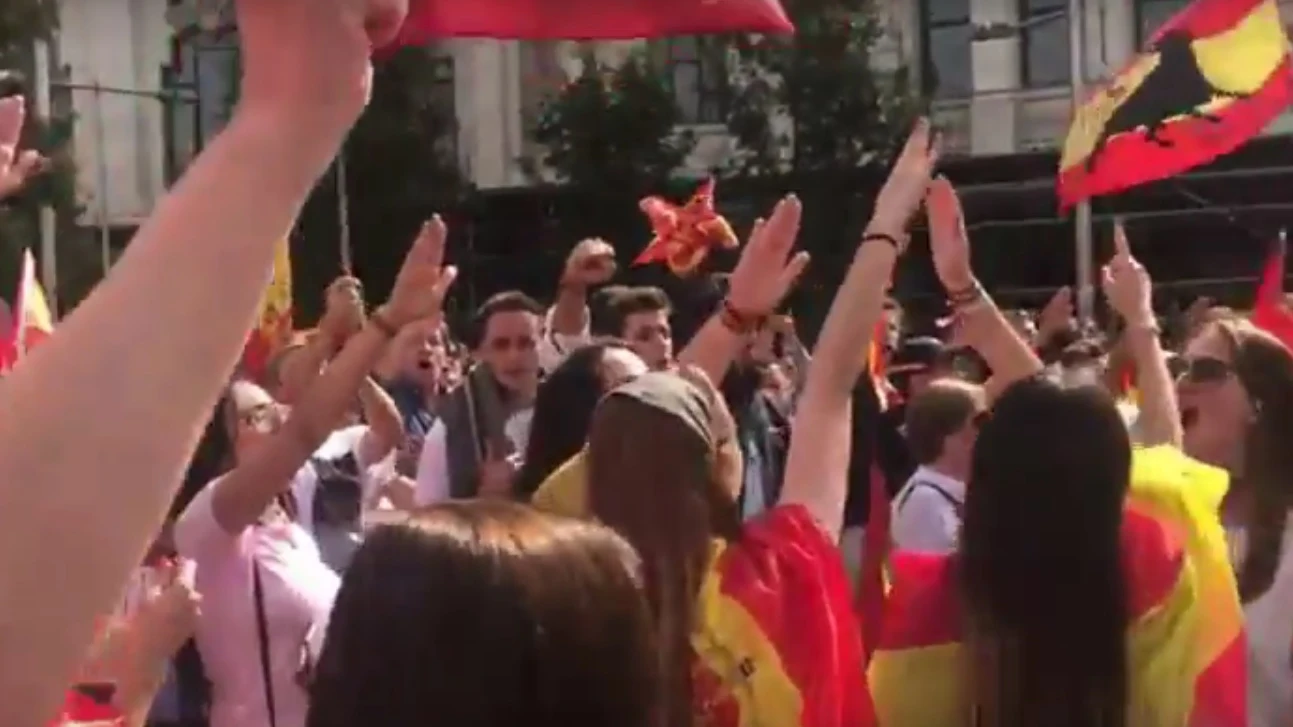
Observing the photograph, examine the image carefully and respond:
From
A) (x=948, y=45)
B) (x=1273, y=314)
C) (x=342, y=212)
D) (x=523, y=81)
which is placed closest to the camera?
(x=1273, y=314)

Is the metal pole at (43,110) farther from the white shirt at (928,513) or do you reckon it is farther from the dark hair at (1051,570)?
the dark hair at (1051,570)

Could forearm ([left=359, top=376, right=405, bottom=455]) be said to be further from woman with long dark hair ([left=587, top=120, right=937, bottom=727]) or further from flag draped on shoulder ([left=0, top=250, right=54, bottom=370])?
woman with long dark hair ([left=587, top=120, right=937, bottom=727])

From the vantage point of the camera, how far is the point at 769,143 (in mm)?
25719

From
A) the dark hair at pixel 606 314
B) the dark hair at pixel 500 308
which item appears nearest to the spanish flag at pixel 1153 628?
the dark hair at pixel 500 308

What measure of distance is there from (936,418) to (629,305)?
4.55ft

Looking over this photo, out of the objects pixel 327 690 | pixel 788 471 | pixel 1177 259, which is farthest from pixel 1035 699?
pixel 1177 259

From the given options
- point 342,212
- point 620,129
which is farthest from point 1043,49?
point 342,212

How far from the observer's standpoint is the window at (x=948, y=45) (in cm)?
2670

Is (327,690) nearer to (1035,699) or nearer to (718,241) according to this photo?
(1035,699)

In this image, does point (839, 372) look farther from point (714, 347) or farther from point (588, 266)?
point (588, 266)

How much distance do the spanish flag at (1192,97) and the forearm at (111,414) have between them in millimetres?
7323

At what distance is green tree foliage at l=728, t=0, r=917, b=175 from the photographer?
2491 cm

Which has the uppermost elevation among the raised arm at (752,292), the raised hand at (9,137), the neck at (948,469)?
the raised hand at (9,137)

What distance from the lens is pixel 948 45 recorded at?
27.0 m
